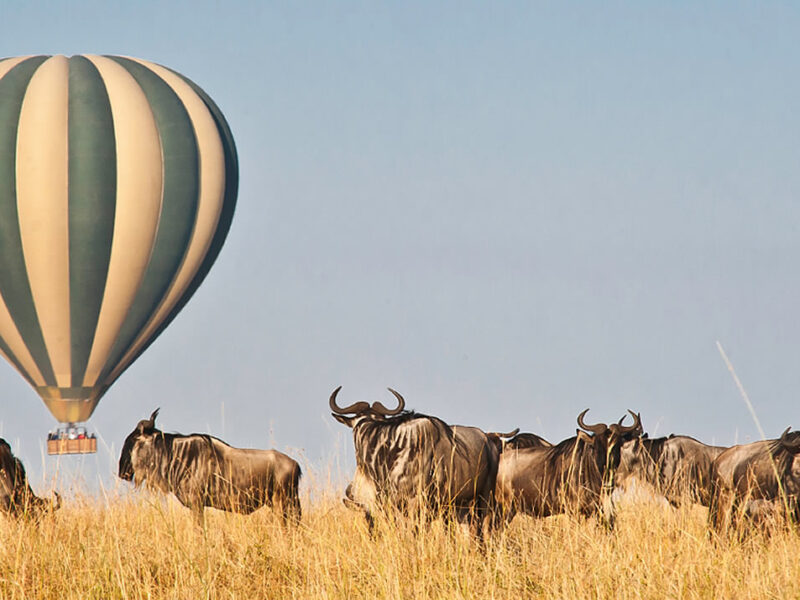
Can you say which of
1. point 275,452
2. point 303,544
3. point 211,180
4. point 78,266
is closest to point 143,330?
point 78,266

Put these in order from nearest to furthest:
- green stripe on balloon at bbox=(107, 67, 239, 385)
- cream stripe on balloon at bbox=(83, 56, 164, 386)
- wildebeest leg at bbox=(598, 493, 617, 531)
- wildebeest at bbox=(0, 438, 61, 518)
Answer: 1. wildebeest leg at bbox=(598, 493, 617, 531)
2. wildebeest at bbox=(0, 438, 61, 518)
3. cream stripe on balloon at bbox=(83, 56, 164, 386)
4. green stripe on balloon at bbox=(107, 67, 239, 385)

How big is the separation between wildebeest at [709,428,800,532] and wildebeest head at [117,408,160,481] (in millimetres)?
5596

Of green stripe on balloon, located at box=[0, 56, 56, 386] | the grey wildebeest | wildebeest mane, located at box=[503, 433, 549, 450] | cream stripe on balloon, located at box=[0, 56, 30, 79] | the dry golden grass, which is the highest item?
cream stripe on balloon, located at box=[0, 56, 30, 79]

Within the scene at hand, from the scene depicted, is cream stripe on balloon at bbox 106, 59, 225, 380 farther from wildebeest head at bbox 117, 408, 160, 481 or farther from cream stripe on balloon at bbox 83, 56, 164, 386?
wildebeest head at bbox 117, 408, 160, 481

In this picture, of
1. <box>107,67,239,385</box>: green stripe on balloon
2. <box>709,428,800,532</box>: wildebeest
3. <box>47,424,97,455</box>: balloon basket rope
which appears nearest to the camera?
<box>709,428,800,532</box>: wildebeest

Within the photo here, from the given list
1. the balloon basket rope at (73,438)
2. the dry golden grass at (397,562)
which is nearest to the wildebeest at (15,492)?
the dry golden grass at (397,562)

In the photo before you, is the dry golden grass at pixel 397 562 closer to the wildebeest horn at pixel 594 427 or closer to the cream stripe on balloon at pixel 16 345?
the wildebeest horn at pixel 594 427

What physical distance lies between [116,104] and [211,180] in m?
3.36

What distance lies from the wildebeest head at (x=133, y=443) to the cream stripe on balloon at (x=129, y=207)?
2136 centimetres

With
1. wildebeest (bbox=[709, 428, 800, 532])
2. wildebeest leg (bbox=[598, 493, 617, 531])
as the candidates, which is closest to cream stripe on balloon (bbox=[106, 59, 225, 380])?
wildebeest leg (bbox=[598, 493, 617, 531])

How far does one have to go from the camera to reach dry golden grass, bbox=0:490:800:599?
8.28 metres

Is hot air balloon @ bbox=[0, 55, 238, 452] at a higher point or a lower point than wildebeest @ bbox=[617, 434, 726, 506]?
higher

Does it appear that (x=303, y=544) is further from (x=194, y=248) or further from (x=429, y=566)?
(x=194, y=248)

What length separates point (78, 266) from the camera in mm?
34125
